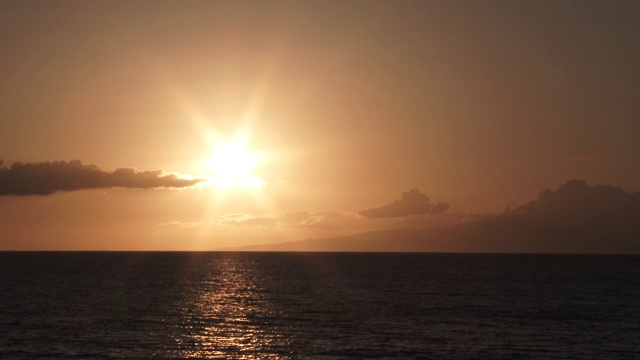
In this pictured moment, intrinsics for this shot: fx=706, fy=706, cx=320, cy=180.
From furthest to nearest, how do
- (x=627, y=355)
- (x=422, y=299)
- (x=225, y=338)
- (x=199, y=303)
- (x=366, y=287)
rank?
(x=366, y=287)
(x=422, y=299)
(x=199, y=303)
(x=225, y=338)
(x=627, y=355)

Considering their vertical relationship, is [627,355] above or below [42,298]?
below

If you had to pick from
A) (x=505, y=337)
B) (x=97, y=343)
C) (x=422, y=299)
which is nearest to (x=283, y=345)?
(x=97, y=343)

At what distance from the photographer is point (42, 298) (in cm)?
10856

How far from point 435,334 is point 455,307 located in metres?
28.5

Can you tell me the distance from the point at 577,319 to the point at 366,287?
196 ft

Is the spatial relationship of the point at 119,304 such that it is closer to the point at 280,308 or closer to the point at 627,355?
the point at 280,308

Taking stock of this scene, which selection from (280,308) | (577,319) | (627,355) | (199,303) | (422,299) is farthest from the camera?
(422,299)

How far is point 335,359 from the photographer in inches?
2290

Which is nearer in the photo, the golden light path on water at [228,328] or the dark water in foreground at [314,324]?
the golden light path on water at [228,328]

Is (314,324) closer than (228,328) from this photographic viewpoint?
No

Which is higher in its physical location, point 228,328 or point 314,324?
point 228,328

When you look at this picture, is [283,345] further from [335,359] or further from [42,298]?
[42,298]

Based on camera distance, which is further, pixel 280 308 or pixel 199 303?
pixel 199 303

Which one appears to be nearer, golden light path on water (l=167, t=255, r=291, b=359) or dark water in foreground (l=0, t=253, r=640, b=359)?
golden light path on water (l=167, t=255, r=291, b=359)
